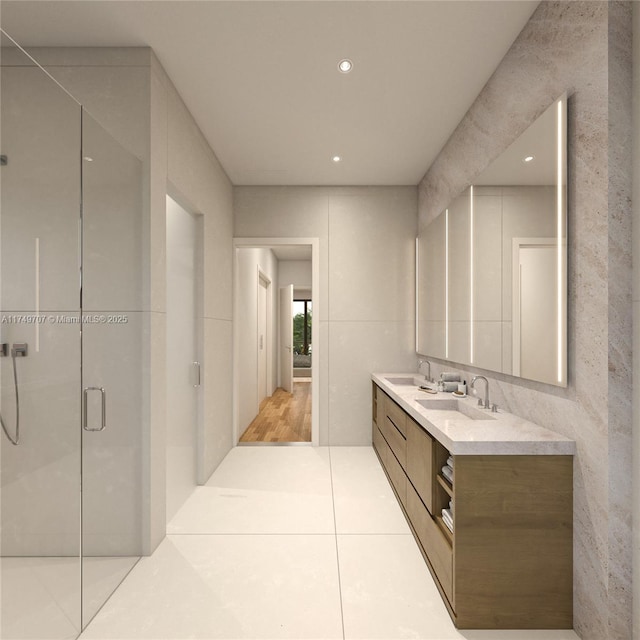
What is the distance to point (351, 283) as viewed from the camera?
4.30m

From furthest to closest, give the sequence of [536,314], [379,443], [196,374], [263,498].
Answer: [379,443], [196,374], [263,498], [536,314]

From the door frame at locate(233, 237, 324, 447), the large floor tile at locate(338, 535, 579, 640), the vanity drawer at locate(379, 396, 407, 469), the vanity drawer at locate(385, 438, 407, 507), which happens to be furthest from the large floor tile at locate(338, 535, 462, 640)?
the door frame at locate(233, 237, 324, 447)

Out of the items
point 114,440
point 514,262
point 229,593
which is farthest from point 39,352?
point 514,262

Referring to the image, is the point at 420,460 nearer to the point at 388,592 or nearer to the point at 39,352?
the point at 388,592

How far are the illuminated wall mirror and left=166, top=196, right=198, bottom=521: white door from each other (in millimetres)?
2036

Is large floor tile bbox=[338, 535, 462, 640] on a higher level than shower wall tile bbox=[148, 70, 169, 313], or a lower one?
lower

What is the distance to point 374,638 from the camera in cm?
166

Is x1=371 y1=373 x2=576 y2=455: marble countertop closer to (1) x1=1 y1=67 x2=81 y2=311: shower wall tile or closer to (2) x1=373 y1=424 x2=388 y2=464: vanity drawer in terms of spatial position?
(2) x1=373 y1=424 x2=388 y2=464: vanity drawer

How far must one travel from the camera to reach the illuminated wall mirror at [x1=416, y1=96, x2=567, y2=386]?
1781mm

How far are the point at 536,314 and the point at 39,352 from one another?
83.3 inches

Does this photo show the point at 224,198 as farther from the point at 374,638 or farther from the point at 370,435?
the point at 374,638

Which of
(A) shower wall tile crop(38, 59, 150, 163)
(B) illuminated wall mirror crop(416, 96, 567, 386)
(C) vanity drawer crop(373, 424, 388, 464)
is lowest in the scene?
(C) vanity drawer crop(373, 424, 388, 464)

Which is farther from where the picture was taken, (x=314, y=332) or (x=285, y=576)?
(x=314, y=332)

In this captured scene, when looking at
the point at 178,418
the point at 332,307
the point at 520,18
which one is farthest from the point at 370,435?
the point at 520,18
